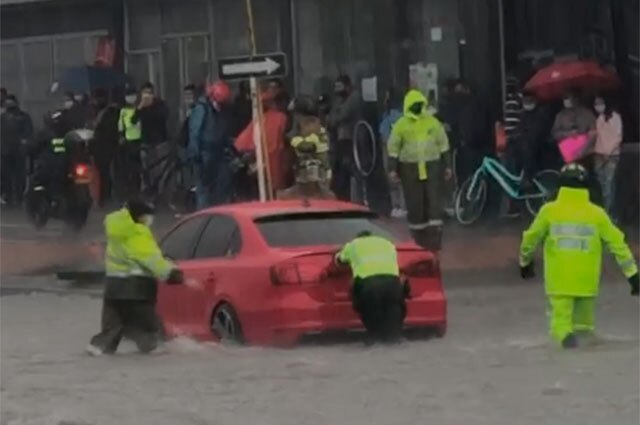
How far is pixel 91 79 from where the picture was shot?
122 ft

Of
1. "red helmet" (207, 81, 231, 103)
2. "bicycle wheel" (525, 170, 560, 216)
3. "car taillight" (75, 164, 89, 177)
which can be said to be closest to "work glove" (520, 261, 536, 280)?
"bicycle wheel" (525, 170, 560, 216)

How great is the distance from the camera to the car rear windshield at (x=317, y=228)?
17578mm

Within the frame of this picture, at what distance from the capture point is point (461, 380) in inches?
580

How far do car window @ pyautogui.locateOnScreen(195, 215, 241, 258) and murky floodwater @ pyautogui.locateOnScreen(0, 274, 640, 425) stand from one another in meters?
0.87

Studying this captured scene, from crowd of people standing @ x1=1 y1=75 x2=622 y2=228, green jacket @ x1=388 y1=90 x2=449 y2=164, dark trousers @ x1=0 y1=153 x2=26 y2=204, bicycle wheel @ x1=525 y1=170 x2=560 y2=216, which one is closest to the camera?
green jacket @ x1=388 y1=90 x2=449 y2=164

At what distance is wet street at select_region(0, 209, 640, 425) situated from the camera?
13133 mm

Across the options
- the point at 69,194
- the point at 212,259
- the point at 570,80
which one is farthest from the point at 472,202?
the point at 212,259

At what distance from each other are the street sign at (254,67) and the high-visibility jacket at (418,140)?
63.3 inches

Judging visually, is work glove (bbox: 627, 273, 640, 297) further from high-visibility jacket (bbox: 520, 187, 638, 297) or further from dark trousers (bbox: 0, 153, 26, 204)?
dark trousers (bbox: 0, 153, 26, 204)

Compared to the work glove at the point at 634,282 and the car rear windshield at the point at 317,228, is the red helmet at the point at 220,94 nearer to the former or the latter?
the car rear windshield at the point at 317,228

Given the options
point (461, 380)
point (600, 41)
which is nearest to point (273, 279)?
point (461, 380)

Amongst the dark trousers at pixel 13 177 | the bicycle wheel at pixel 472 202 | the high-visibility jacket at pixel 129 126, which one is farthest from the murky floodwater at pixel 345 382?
the dark trousers at pixel 13 177

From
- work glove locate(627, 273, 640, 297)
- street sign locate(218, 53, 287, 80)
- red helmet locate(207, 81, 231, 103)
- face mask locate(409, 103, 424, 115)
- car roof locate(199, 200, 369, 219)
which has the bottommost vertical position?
work glove locate(627, 273, 640, 297)

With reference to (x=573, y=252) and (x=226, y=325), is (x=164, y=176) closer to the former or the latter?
(x=226, y=325)
